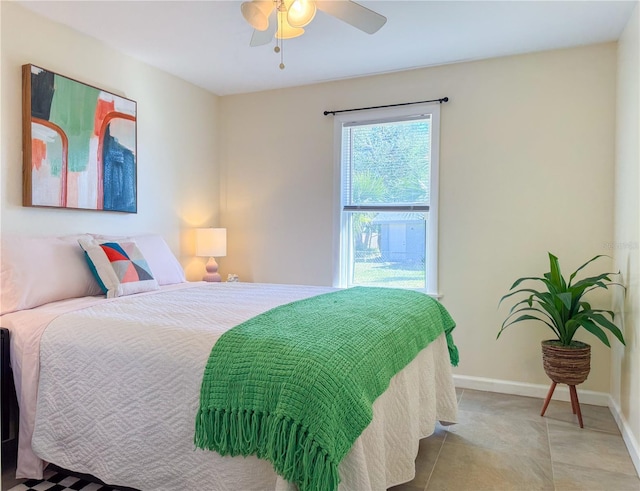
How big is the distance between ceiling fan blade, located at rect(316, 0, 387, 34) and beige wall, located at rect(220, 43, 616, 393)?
151cm

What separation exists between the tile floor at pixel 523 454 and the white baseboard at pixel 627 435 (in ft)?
0.10

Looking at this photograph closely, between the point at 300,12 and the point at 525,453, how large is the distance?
2513 millimetres

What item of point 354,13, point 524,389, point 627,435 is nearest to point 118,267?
point 354,13

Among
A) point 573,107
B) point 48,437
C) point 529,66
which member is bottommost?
point 48,437

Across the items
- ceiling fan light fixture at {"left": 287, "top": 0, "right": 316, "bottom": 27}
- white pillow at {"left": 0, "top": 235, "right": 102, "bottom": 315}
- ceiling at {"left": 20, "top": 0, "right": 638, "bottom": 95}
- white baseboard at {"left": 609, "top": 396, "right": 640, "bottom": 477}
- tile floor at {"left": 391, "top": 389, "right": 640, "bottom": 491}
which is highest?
ceiling at {"left": 20, "top": 0, "right": 638, "bottom": 95}

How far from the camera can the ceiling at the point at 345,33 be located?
2576mm

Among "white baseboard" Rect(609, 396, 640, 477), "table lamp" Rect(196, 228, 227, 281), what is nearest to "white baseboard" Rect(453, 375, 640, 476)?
"white baseboard" Rect(609, 396, 640, 477)

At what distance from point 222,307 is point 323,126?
2.30 meters

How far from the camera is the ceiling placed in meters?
2.58

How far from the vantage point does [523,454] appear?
2.29 meters

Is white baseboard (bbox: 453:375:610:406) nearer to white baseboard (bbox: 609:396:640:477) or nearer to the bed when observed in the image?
white baseboard (bbox: 609:396:640:477)

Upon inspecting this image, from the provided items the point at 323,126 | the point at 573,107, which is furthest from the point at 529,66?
the point at 323,126

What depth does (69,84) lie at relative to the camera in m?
2.80

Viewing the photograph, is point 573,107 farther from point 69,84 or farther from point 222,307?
point 69,84
